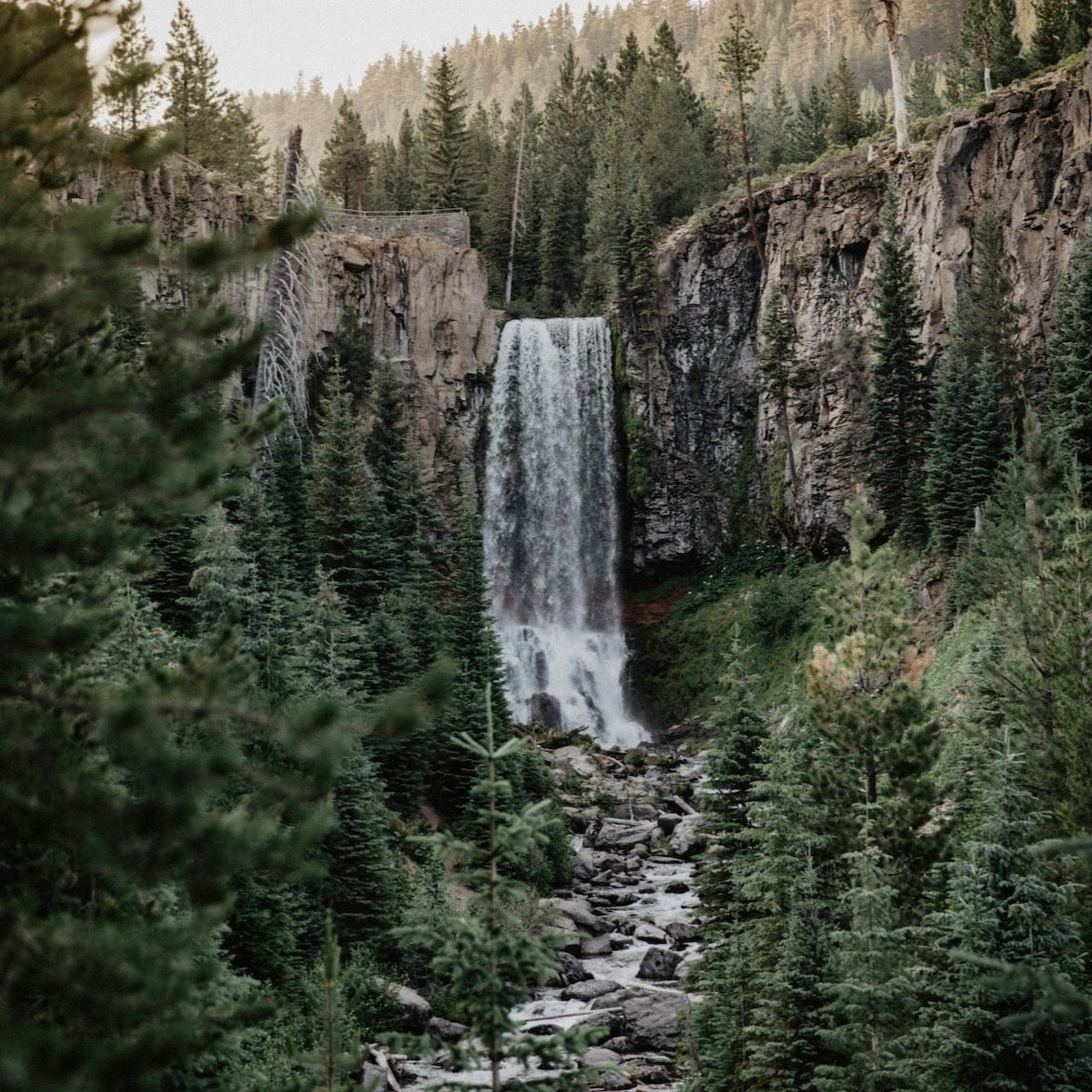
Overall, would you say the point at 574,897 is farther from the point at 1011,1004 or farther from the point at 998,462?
the point at 998,462

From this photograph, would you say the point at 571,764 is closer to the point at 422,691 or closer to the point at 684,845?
the point at 684,845

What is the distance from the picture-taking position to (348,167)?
57.0 meters

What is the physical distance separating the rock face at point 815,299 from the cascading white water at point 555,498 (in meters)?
1.95

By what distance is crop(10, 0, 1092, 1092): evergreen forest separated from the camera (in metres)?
4.90

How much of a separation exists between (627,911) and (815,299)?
30.3 m

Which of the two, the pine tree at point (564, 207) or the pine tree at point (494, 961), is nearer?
the pine tree at point (494, 961)

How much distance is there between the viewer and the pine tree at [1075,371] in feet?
97.9

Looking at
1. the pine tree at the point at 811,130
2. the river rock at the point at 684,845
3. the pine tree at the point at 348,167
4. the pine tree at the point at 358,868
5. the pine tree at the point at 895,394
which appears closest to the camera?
the pine tree at the point at 358,868

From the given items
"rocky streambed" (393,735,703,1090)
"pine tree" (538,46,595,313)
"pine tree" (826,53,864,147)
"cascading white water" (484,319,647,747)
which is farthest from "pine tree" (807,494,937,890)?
"pine tree" (826,53,864,147)

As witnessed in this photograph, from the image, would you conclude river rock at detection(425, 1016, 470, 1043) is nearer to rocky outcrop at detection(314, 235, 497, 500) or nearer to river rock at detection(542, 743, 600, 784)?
river rock at detection(542, 743, 600, 784)

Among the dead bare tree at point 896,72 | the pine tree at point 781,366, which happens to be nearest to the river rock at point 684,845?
the pine tree at point 781,366

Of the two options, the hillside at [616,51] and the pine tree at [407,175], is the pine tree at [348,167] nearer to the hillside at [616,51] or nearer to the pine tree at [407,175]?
the pine tree at [407,175]

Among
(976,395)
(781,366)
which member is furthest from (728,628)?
(976,395)

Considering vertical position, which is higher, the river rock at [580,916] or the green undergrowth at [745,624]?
the green undergrowth at [745,624]
